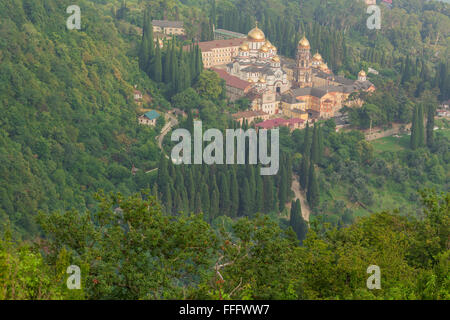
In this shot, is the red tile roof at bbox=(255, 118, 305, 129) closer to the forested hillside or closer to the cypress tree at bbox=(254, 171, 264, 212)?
the forested hillside

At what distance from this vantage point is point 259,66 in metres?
66.1

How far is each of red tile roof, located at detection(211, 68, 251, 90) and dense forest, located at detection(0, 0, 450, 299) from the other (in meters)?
2.00

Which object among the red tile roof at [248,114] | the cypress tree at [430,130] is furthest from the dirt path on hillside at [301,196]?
the cypress tree at [430,130]

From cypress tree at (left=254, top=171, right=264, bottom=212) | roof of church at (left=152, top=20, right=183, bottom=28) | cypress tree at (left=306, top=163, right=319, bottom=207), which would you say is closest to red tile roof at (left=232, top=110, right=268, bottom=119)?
cypress tree at (left=306, top=163, right=319, bottom=207)

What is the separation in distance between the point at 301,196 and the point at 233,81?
1686 cm

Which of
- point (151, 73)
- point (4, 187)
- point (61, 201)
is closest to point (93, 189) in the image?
point (61, 201)

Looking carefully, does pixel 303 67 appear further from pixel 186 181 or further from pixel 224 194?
pixel 186 181

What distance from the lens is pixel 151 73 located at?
205 ft

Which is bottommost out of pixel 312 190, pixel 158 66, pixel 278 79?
pixel 312 190

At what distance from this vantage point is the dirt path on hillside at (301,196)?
49500 millimetres

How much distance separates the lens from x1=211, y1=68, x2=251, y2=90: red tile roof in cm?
6281

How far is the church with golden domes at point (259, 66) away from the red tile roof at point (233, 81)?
2.35 feet

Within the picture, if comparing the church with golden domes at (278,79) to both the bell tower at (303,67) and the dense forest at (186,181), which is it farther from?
the dense forest at (186,181)

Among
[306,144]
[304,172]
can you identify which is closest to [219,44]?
[306,144]
